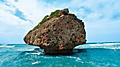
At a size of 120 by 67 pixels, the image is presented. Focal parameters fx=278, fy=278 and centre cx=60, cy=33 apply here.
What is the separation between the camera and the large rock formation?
4791 cm

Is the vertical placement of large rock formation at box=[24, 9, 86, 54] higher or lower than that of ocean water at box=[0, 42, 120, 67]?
higher

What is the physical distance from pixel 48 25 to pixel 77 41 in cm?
589

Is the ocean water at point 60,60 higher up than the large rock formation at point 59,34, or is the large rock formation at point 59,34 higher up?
the large rock formation at point 59,34

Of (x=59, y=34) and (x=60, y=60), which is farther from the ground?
(x=59, y=34)

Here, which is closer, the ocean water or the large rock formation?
the ocean water

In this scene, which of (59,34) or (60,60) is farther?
(59,34)

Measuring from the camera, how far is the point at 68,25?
163ft

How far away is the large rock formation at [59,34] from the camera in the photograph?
47.9m

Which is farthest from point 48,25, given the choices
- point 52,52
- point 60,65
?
point 60,65

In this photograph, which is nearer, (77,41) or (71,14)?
(77,41)

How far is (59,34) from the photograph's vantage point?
48469mm

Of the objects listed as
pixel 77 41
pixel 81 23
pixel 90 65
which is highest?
pixel 81 23

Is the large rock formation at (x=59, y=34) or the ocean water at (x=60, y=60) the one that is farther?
the large rock formation at (x=59, y=34)

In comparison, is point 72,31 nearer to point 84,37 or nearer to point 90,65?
point 84,37
